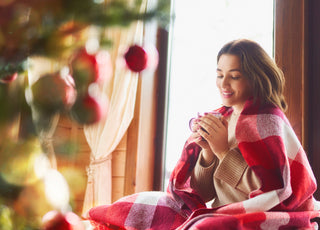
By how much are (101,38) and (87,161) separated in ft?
5.77

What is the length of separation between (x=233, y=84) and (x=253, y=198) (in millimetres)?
494

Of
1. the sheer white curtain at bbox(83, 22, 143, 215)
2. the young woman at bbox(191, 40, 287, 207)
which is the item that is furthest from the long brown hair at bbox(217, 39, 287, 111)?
the sheer white curtain at bbox(83, 22, 143, 215)

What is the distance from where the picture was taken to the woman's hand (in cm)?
126

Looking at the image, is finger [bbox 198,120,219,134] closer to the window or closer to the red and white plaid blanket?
the red and white plaid blanket

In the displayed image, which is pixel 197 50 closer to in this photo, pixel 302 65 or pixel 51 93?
pixel 302 65

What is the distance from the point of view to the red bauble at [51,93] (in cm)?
20

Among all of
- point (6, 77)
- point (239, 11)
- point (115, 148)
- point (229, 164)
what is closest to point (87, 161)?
point (115, 148)

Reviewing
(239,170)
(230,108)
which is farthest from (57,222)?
(230,108)

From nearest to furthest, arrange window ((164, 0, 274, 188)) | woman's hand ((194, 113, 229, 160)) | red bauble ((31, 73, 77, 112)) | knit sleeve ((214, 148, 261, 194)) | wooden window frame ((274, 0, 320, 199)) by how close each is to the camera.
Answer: red bauble ((31, 73, 77, 112)) → knit sleeve ((214, 148, 261, 194)) → woman's hand ((194, 113, 229, 160)) → wooden window frame ((274, 0, 320, 199)) → window ((164, 0, 274, 188))

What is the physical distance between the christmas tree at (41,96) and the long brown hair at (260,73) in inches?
43.4

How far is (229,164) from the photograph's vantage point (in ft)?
3.94

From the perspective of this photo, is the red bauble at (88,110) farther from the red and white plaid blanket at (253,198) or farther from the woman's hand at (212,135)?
the woman's hand at (212,135)

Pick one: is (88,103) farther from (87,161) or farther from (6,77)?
(87,161)

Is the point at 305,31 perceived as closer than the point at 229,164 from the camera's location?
No
